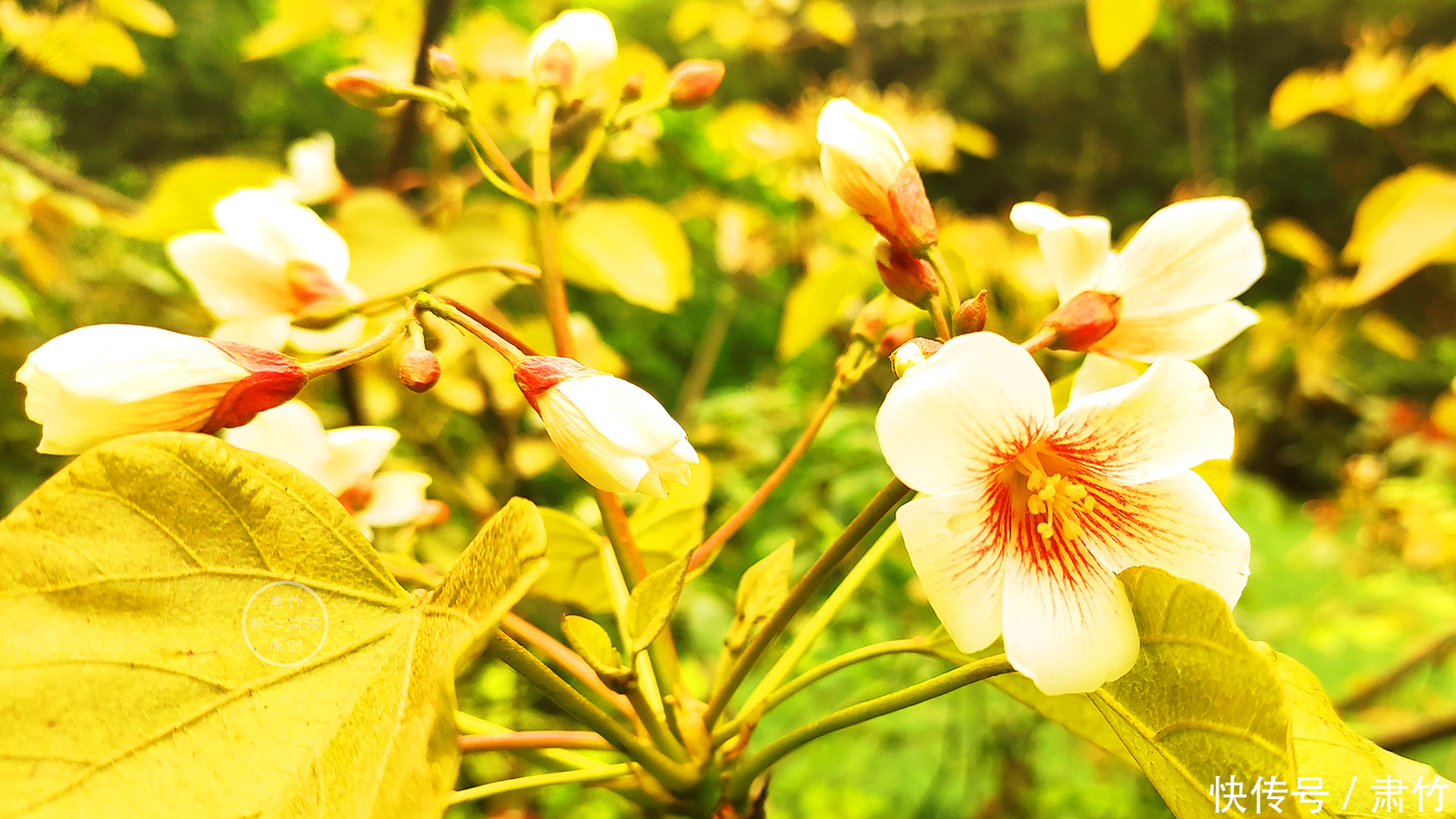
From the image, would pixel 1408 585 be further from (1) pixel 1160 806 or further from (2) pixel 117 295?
(2) pixel 117 295

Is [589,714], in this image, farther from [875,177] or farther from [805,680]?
[875,177]

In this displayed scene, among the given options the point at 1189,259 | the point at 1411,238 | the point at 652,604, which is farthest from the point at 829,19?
the point at 652,604

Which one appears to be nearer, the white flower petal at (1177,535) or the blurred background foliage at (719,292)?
the white flower petal at (1177,535)

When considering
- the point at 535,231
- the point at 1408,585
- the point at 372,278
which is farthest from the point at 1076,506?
the point at 1408,585

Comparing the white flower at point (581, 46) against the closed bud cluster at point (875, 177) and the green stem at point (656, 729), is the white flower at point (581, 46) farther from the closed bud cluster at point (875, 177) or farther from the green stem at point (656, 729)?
the green stem at point (656, 729)

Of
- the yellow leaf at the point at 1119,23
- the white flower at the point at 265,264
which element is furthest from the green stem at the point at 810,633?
the yellow leaf at the point at 1119,23

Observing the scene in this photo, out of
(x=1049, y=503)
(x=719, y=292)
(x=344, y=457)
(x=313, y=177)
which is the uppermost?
(x=1049, y=503)
